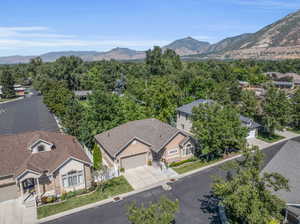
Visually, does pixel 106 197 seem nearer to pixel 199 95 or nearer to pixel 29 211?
pixel 29 211

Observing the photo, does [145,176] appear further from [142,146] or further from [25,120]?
[25,120]

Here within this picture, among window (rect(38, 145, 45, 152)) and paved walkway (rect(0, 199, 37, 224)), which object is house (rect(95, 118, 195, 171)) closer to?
window (rect(38, 145, 45, 152))

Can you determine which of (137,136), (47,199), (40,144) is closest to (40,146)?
(40,144)

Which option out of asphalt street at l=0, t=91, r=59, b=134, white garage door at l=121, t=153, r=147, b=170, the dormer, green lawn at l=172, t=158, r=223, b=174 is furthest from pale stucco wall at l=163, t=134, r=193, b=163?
asphalt street at l=0, t=91, r=59, b=134

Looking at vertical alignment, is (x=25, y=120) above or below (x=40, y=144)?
below

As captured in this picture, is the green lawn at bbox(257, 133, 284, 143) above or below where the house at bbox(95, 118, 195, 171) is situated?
below

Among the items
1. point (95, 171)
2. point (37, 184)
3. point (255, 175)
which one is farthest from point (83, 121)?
point (255, 175)
